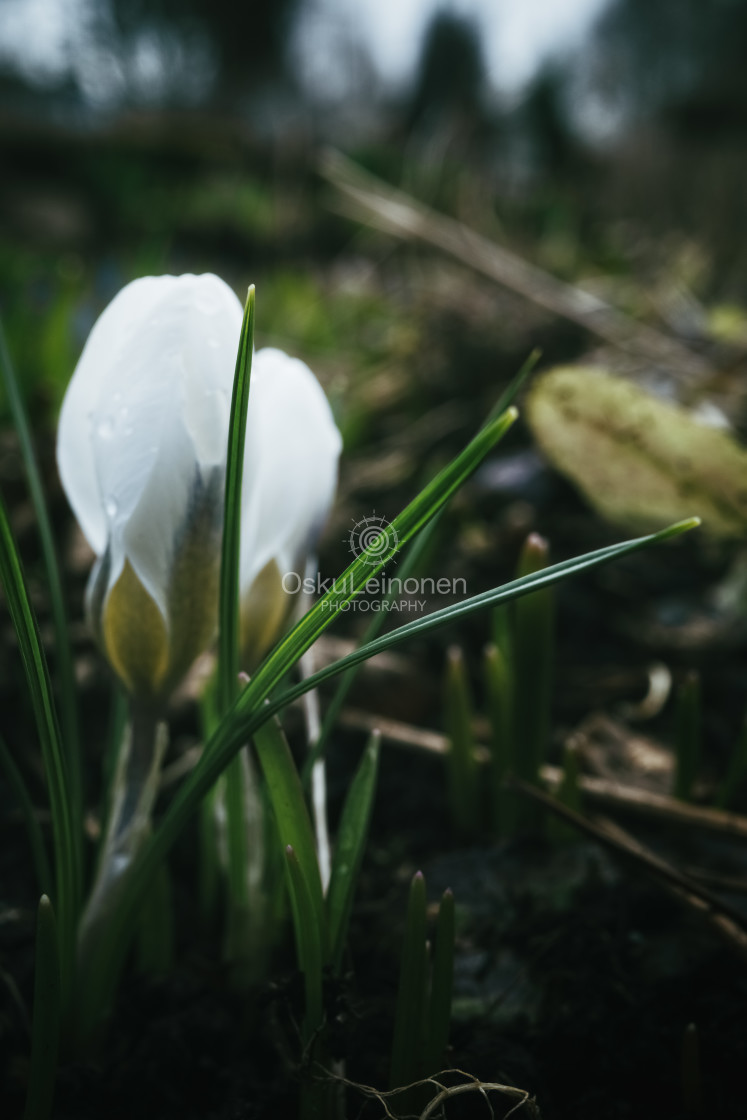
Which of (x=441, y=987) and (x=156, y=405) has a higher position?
(x=156, y=405)

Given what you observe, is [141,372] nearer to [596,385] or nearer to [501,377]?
[596,385]

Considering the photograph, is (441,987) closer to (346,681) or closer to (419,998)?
(419,998)

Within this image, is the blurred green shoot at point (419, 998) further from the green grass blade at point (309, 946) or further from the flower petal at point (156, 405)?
the flower petal at point (156, 405)

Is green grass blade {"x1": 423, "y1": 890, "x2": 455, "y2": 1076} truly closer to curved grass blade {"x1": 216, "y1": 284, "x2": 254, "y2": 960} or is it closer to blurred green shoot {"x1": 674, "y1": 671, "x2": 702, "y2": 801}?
curved grass blade {"x1": 216, "y1": 284, "x2": 254, "y2": 960}

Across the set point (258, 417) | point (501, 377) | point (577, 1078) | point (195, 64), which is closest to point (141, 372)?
point (258, 417)

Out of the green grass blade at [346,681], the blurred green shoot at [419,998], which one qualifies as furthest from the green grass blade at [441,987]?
the green grass blade at [346,681]

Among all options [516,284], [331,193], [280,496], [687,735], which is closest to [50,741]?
[280,496]

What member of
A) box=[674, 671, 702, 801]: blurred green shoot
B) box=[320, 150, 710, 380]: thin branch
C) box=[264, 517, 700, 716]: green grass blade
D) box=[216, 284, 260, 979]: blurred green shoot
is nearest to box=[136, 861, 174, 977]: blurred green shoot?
box=[216, 284, 260, 979]: blurred green shoot

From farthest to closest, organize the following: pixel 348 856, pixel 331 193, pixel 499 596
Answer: pixel 331 193
pixel 348 856
pixel 499 596
